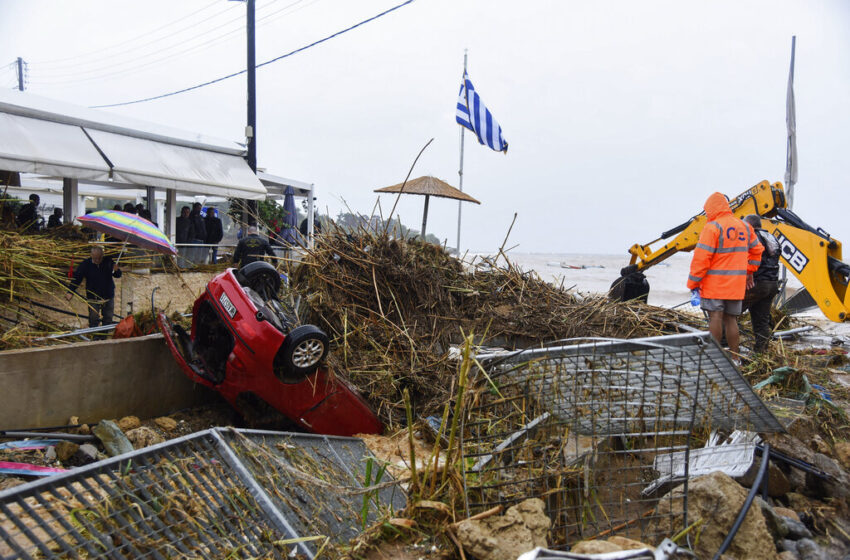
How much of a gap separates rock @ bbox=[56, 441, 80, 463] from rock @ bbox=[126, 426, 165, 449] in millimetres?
391

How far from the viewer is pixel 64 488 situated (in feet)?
8.05

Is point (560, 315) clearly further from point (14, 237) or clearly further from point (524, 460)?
point (14, 237)

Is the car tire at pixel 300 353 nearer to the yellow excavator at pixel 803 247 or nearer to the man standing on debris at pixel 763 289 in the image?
the man standing on debris at pixel 763 289

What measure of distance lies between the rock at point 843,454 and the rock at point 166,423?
537cm

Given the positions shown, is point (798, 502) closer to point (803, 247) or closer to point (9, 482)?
point (9, 482)

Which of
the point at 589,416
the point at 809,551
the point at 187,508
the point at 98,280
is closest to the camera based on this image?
the point at 187,508

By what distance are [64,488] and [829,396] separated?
6.34 metres

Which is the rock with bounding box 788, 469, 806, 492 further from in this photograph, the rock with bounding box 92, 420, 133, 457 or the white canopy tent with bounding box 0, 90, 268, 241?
the white canopy tent with bounding box 0, 90, 268, 241

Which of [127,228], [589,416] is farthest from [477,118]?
[589,416]

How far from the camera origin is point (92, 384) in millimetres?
4695

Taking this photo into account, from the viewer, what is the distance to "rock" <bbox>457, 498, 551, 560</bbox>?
2.04m

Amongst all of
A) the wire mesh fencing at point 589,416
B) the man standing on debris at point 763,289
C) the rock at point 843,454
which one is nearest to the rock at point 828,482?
the rock at point 843,454

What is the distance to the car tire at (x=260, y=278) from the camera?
182 inches

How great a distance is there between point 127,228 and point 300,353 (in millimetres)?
3458
